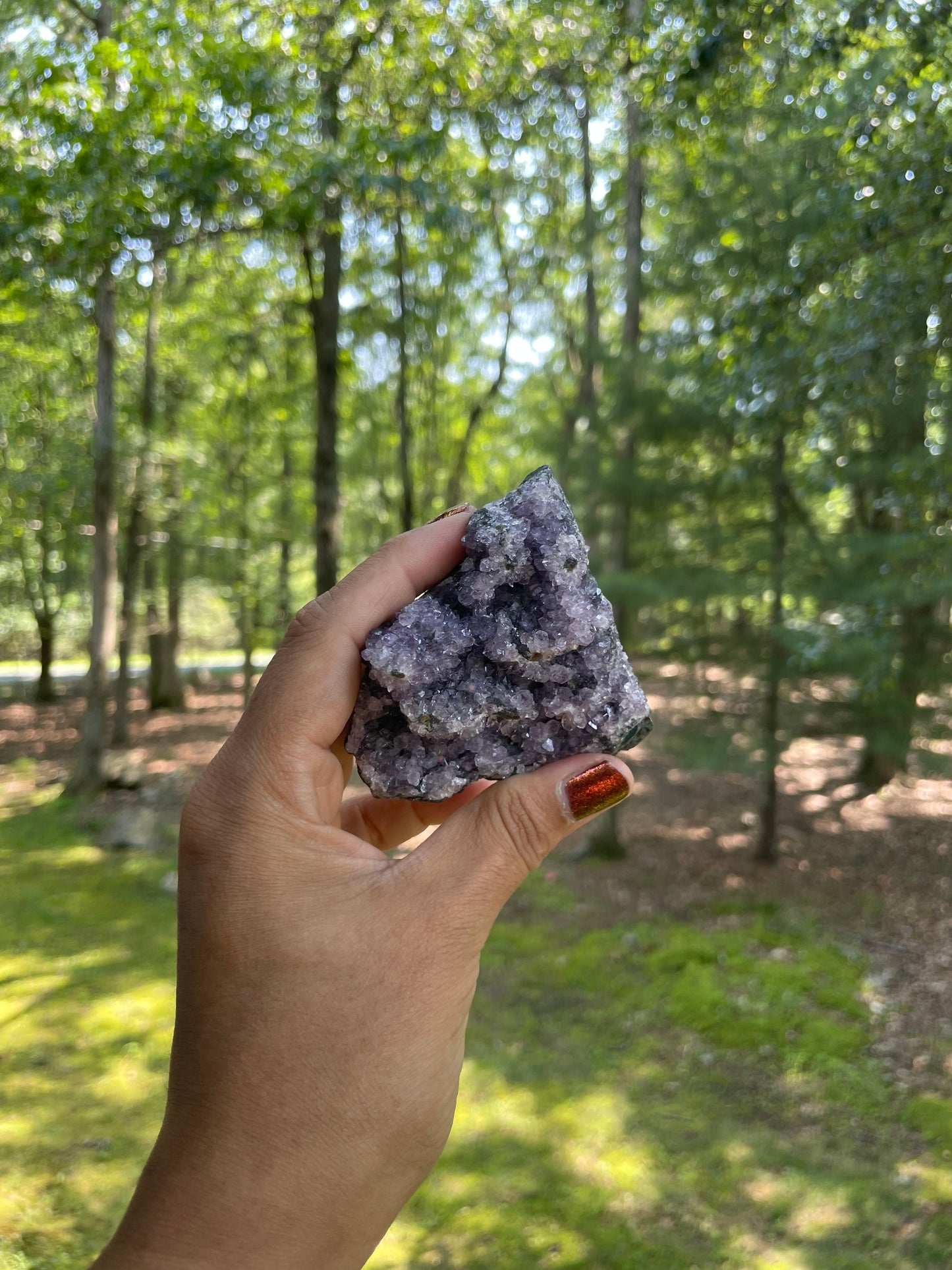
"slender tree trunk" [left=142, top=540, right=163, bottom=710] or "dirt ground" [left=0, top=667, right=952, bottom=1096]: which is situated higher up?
"slender tree trunk" [left=142, top=540, right=163, bottom=710]

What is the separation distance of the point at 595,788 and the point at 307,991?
2.25ft

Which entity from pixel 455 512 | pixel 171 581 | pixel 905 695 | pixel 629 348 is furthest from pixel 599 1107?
pixel 171 581

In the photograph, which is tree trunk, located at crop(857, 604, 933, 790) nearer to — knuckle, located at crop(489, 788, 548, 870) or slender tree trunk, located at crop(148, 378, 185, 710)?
knuckle, located at crop(489, 788, 548, 870)

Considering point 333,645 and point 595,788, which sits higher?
point 333,645

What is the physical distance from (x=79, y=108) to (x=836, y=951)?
26.5ft

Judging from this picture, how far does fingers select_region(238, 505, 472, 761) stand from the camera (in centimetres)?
164

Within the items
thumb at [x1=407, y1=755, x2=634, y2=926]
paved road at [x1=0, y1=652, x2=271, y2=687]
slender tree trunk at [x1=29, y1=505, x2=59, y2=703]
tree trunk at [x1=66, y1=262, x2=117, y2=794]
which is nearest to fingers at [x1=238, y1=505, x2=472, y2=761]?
thumb at [x1=407, y1=755, x2=634, y2=926]

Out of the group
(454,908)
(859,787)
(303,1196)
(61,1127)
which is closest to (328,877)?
(454,908)

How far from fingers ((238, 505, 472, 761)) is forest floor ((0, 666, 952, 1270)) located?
9.88 feet

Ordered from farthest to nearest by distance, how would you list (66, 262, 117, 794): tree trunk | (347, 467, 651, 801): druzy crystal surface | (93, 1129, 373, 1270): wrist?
1. (66, 262, 117, 794): tree trunk
2. (347, 467, 651, 801): druzy crystal surface
3. (93, 1129, 373, 1270): wrist

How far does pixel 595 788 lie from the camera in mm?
1745

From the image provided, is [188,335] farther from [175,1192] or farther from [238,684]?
[175,1192]

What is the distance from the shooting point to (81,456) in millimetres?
9766

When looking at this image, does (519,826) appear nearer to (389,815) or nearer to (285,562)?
(389,815)
